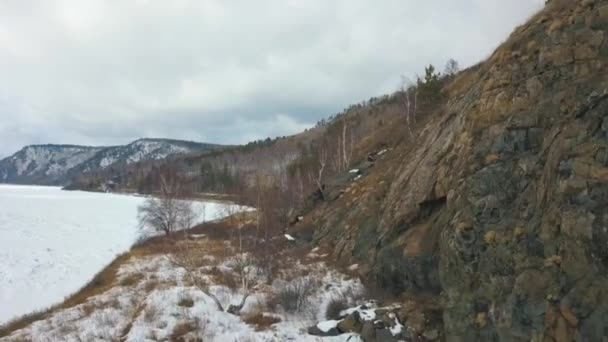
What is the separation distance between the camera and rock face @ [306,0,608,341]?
6.57 m

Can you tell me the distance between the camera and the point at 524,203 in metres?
8.45

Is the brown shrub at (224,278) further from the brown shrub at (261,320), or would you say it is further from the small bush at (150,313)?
the brown shrub at (261,320)

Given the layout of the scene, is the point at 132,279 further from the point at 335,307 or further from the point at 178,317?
the point at 335,307

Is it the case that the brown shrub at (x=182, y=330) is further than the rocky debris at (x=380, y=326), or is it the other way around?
the brown shrub at (x=182, y=330)

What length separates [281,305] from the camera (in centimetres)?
1414

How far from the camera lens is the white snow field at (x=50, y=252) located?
2517 centimetres

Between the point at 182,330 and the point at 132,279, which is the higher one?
the point at 182,330

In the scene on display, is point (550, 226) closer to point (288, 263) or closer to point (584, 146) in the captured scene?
point (584, 146)

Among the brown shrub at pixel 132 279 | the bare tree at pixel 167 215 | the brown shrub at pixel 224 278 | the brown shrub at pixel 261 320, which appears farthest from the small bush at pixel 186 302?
the bare tree at pixel 167 215

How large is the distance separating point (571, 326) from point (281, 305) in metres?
9.67

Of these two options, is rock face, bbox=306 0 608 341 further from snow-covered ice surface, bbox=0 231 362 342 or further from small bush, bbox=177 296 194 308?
small bush, bbox=177 296 194 308

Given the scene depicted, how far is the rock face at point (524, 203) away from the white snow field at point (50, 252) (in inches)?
860

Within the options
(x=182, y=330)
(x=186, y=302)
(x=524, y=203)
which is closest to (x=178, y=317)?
(x=182, y=330)

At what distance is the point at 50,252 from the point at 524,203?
135 ft
